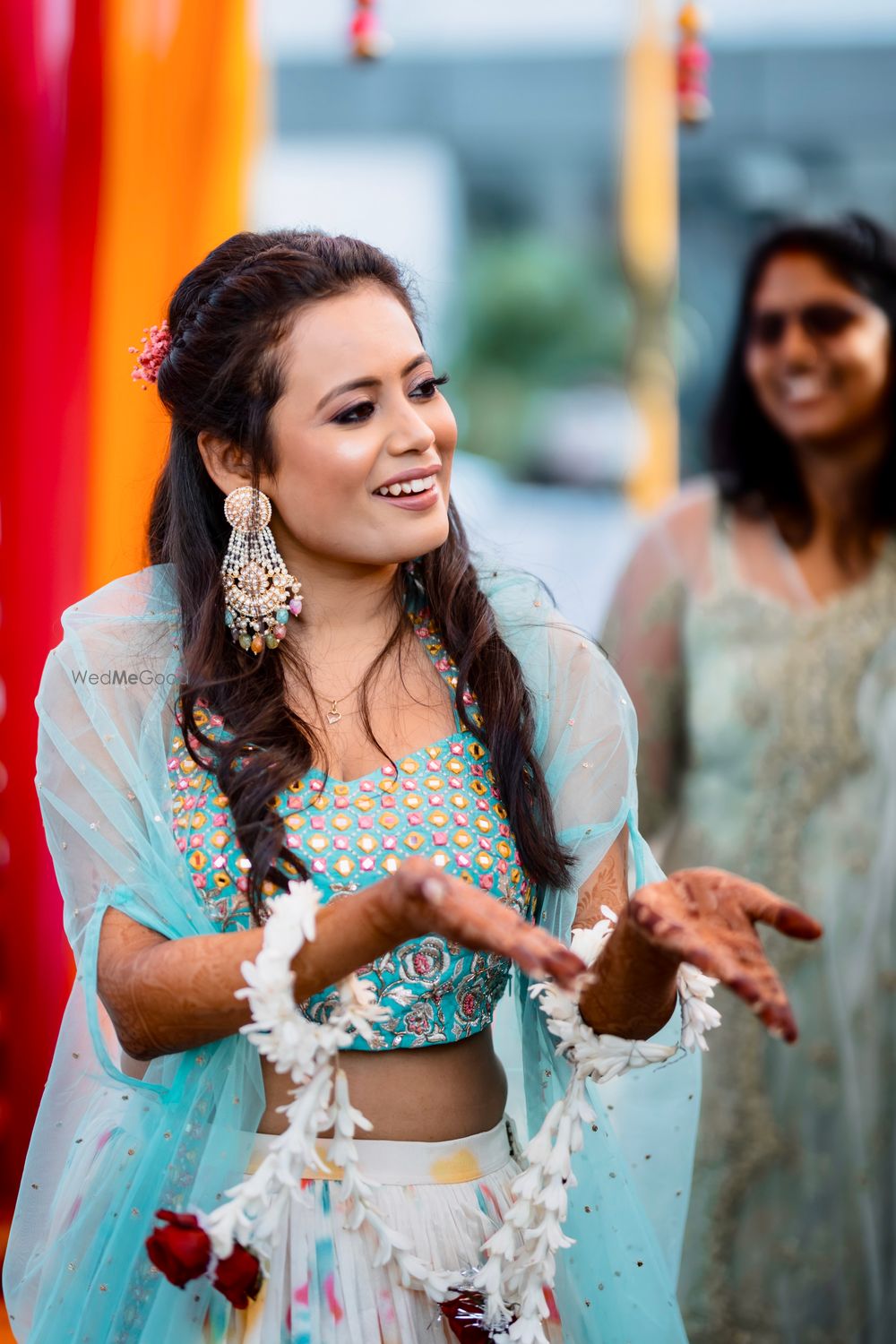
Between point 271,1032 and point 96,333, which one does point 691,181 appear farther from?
point 271,1032

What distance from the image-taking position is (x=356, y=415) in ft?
5.57

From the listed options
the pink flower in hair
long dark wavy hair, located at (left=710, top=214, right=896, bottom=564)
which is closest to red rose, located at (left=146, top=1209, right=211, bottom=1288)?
the pink flower in hair

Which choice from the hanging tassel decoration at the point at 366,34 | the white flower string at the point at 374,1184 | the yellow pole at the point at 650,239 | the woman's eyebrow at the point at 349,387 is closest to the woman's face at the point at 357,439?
the woman's eyebrow at the point at 349,387

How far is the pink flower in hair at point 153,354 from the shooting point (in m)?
1.91

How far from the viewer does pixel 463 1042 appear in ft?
5.68

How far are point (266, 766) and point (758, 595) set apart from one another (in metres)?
1.59

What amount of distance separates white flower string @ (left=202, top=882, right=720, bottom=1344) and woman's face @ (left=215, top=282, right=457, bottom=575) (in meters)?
0.41

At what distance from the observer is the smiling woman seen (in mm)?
1563

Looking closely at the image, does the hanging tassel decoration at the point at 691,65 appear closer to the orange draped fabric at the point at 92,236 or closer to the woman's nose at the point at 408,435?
the orange draped fabric at the point at 92,236

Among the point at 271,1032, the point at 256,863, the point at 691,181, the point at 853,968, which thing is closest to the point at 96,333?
the point at 256,863

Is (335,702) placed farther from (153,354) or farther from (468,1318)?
(468,1318)

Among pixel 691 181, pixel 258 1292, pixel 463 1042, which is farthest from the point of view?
pixel 691 181

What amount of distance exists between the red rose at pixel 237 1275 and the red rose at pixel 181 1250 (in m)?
0.02

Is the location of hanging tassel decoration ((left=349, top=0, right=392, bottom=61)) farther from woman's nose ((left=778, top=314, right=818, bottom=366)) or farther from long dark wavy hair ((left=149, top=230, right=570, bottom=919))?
long dark wavy hair ((left=149, top=230, right=570, bottom=919))
